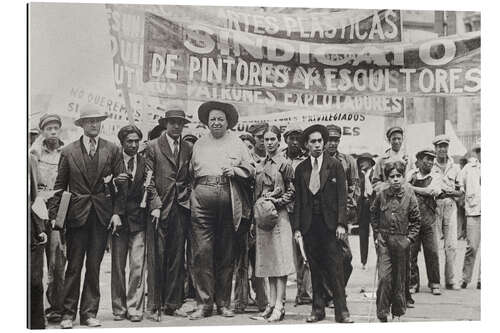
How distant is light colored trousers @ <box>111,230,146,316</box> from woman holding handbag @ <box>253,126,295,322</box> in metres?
1.05

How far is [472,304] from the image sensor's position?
9.89 m

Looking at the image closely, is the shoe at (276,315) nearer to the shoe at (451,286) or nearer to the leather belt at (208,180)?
the leather belt at (208,180)

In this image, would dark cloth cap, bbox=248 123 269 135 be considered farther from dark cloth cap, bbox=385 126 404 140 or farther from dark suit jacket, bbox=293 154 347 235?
dark cloth cap, bbox=385 126 404 140

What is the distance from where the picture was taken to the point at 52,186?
891cm

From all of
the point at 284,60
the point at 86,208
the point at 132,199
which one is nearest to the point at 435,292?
the point at 284,60

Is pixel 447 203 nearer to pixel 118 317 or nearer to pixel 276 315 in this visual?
pixel 276 315

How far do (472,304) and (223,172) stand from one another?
2756mm

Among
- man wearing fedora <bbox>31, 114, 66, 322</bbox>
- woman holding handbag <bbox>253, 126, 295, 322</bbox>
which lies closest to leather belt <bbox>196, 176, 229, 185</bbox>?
woman holding handbag <bbox>253, 126, 295, 322</bbox>

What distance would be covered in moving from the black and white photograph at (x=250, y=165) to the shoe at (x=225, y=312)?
2 centimetres

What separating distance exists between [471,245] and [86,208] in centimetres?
370

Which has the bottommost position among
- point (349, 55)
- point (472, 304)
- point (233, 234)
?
point (472, 304)

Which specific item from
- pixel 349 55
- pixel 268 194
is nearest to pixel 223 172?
pixel 268 194

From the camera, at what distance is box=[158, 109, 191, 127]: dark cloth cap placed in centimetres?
920

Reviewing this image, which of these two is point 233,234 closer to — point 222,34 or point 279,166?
point 279,166
